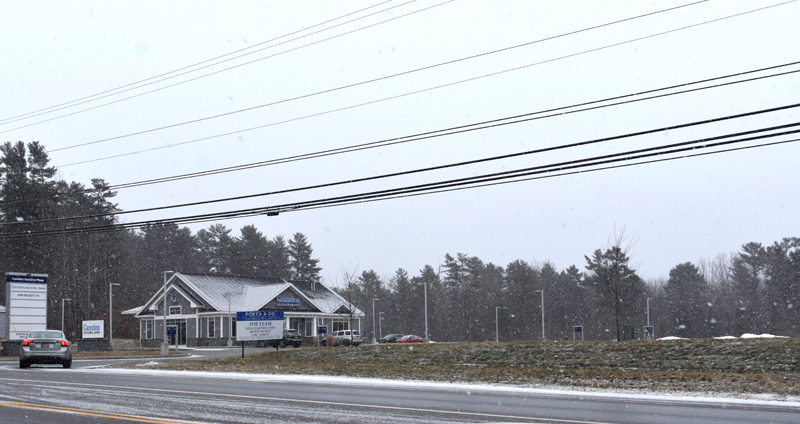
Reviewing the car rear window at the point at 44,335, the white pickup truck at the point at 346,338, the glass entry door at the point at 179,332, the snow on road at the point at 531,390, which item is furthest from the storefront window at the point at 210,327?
the snow on road at the point at 531,390

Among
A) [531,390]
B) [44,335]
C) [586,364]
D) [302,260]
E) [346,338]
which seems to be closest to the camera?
[531,390]

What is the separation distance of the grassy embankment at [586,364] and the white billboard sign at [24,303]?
1506cm

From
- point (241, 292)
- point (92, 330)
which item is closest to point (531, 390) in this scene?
point (92, 330)

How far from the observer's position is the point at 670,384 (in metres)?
18.1

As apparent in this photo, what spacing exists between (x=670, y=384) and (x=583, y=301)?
9286 centimetres

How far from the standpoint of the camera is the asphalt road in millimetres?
11328

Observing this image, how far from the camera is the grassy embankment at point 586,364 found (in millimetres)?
18516

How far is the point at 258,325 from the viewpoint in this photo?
3222 cm

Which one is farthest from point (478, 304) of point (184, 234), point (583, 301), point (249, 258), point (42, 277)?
point (42, 277)

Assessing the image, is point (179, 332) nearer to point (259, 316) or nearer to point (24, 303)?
point (24, 303)

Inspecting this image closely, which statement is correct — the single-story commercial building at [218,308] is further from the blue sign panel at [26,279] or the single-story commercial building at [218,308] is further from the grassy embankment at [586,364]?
the grassy embankment at [586,364]

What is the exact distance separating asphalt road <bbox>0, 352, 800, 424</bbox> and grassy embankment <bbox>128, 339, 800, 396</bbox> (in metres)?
3.14

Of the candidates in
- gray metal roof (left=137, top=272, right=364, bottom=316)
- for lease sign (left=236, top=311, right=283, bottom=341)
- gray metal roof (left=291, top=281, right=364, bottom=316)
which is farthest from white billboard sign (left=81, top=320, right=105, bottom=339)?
gray metal roof (left=291, top=281, right=364, bottom=316)

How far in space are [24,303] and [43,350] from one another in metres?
15.5
